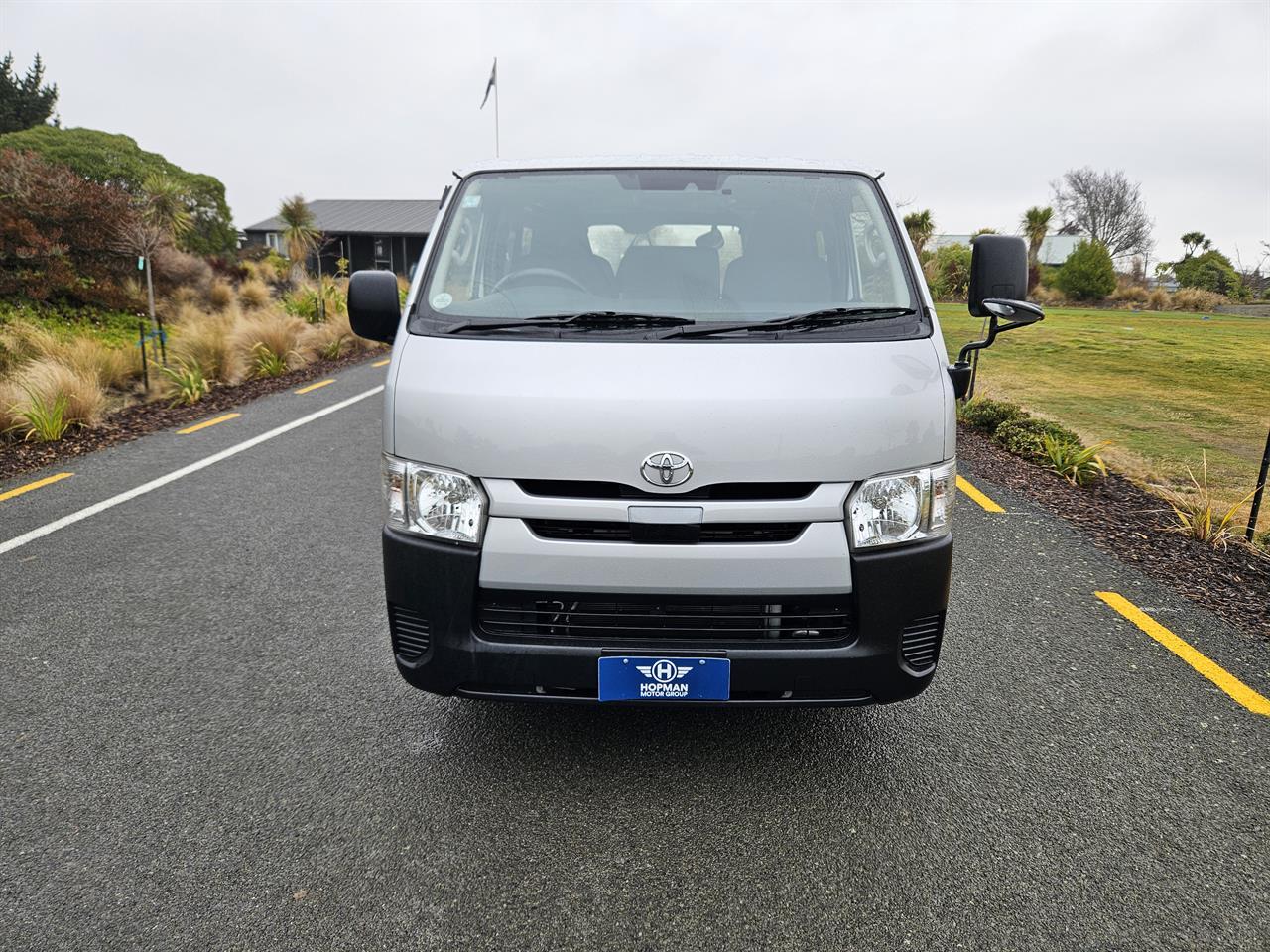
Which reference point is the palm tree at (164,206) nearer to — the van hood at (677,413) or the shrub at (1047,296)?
the shrub at (1047,296)

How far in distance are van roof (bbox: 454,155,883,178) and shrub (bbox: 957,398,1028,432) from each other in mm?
6114

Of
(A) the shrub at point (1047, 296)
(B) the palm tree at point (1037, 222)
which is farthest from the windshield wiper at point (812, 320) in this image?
(B) the palm tree at point (1037, 222)

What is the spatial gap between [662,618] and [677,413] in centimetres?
61

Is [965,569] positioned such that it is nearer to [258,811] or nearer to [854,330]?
[854,330]

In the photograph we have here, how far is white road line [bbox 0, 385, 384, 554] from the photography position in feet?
17.9

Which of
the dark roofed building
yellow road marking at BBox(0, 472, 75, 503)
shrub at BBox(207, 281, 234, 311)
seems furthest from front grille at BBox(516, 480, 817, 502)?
the dark roofed building

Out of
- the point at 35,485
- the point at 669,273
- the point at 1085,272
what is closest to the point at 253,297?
the point at 35,485

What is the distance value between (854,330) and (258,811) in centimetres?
244

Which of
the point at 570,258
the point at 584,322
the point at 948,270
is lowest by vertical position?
Answer: the point at 584,322

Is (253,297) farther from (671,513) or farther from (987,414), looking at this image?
(671,513)

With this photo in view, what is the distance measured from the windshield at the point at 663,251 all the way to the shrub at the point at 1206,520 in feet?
11.8

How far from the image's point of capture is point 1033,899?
7.88ft

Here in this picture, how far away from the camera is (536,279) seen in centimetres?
331

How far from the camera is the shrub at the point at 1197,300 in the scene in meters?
8.46
